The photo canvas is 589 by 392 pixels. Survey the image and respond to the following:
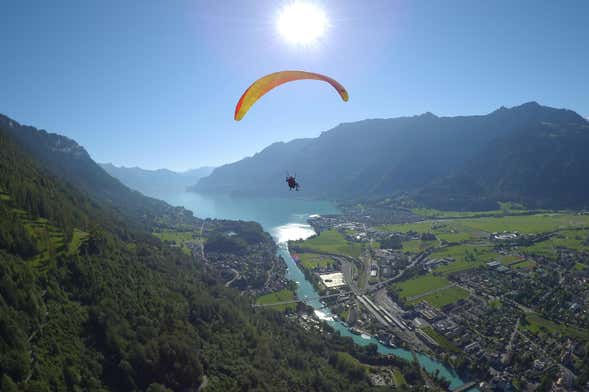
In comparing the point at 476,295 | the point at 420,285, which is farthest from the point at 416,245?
the point at 476,295

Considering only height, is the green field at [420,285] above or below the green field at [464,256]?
below

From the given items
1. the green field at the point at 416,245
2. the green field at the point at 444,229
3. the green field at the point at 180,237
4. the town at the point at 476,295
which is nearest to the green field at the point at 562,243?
the town at the point at 476,295

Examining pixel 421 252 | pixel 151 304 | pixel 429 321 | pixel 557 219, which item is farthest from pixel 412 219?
pixel 151 304

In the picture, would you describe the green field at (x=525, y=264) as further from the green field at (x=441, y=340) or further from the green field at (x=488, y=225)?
the green field at (x=441, y=340)

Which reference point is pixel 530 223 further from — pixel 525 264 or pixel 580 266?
pixel 525 264

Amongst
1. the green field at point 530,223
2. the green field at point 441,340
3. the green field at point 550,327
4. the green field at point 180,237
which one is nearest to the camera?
the green field at point 441,340

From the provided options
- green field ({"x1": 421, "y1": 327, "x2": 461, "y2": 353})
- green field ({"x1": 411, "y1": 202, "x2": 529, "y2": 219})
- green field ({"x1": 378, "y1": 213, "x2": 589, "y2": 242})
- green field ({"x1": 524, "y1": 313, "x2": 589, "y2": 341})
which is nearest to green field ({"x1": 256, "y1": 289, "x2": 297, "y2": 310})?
green field ({"x1": 421, "y1": 327, "x2": 461, "y2": 353})

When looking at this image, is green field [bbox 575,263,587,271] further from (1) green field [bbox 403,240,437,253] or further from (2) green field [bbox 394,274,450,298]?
(1) green field [bbox 403,240,437,253]
